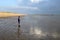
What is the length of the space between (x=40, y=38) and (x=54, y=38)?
3.49 feet

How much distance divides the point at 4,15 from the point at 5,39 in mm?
11584

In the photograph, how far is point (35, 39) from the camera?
11.7m

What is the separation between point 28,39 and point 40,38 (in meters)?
0.93

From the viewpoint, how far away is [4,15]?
75.2ft

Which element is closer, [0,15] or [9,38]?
[9,38]

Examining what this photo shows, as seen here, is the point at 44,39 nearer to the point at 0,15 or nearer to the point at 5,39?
the point at 5,39

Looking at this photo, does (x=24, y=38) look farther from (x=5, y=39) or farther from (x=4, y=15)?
(x=4, y=15)

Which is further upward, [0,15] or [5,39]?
[0,15]

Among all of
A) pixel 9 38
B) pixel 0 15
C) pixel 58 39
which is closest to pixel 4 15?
pixel 0 15

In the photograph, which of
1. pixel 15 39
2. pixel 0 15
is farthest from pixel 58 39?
pixel 0 15

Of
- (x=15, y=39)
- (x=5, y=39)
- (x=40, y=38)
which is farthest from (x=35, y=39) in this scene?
(x=5, y=39)

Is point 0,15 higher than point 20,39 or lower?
higher

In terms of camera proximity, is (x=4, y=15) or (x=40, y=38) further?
(x=4, y=15)

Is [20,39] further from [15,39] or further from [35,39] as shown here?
[35,39]
